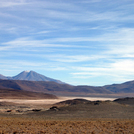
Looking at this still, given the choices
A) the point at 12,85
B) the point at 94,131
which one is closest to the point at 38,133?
the point at 94,131

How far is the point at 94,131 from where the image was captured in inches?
767

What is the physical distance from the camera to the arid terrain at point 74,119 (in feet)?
65.8

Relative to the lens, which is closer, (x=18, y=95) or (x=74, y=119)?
(x=74, y=119)

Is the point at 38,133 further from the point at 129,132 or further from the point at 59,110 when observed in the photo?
the point at 59,110

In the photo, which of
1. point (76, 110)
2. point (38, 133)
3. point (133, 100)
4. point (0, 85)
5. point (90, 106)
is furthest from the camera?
point (0, 85)

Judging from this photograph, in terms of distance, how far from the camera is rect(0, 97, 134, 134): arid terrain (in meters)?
20.1

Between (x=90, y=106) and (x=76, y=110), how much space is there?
438cm

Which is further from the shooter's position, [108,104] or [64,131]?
[108,104]

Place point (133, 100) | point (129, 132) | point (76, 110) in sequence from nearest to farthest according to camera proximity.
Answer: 1. point (129, 132)
2. point (76, 110)
3. point (133, 100)

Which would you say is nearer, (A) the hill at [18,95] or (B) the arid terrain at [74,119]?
(B) the arid terrain at [74,119]

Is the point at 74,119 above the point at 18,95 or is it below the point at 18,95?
below

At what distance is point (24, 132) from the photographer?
1861 cm

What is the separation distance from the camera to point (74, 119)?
30031 millimetres

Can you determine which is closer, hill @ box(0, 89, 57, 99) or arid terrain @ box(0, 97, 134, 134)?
arid terrain @ box(0, 97, 134, 134)
